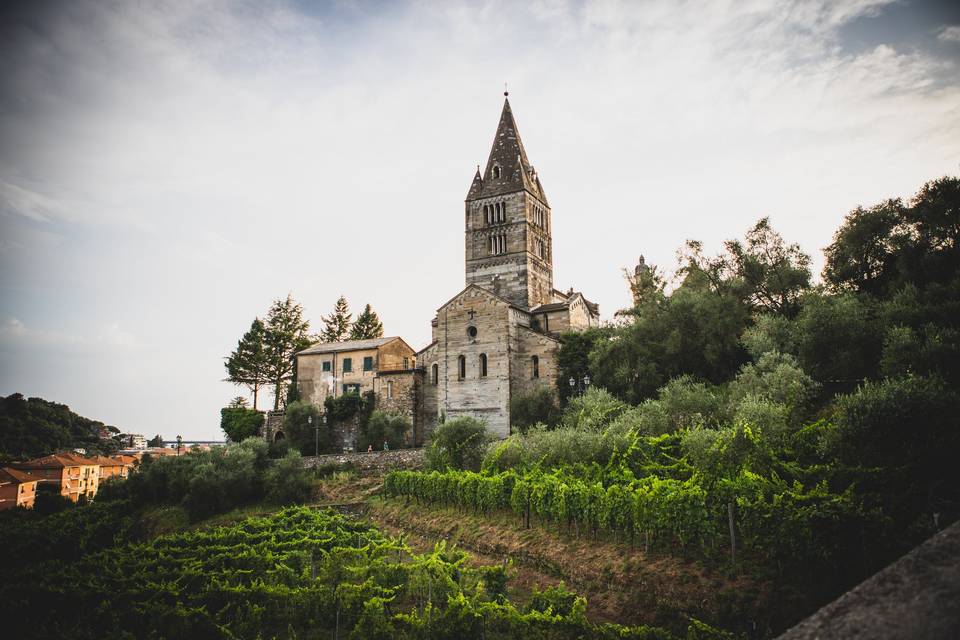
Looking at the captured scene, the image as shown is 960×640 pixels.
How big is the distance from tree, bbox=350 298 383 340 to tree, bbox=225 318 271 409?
12992 millimetres

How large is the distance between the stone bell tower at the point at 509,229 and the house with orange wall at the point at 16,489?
4472cm

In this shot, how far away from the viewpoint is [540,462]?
892 inches

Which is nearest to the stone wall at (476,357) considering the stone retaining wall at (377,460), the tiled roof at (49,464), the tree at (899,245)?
the stone retaining wall at (377,460)

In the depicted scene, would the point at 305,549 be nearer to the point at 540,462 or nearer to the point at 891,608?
the point at 540,462

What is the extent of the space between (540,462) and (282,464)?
1889cm

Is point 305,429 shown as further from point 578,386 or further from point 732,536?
point 732,536

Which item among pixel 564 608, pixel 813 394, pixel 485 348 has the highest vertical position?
pixel 485 348

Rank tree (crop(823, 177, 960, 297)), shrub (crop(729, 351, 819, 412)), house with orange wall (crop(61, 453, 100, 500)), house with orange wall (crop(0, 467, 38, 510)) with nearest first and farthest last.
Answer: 1. shrub (crop(729, 351, 819, 412))
2. tree (crop(823, 177, 960, 297))
3. house with orange wall (crop(0, 467, 38, 510))
4. house with orange wall (crop(61, 453, 100, 500))

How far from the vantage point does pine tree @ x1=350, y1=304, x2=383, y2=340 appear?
218 feet

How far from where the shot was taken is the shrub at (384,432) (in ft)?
130

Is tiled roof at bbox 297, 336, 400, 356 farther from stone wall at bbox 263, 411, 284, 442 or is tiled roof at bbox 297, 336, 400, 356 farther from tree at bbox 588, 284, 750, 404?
tree at bbox 588, 284, 750, 404

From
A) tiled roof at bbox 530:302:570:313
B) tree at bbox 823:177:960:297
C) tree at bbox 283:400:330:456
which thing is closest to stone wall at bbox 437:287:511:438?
tiled roof at bbox 530:302:570:313

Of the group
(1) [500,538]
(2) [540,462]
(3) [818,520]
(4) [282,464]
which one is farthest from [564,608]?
(4) [282,464]

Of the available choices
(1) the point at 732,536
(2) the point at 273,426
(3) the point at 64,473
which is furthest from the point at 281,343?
(1) the point at 732,536
